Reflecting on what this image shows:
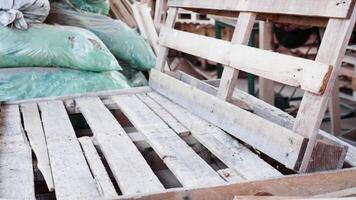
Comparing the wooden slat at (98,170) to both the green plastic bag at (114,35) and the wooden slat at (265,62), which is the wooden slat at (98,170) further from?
the green plastic bag at (114,35)

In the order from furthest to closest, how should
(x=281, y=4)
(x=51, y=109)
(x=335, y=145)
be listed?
1. (x=51, y=109)
2. (x=281, y=4)
3. (x=335, y=145)

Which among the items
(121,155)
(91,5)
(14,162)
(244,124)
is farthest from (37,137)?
(91,5)

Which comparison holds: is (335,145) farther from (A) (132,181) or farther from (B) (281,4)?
(A) (132,181)

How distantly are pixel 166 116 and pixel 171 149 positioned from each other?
19.0 inches

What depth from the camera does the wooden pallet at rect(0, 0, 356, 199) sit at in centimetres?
147

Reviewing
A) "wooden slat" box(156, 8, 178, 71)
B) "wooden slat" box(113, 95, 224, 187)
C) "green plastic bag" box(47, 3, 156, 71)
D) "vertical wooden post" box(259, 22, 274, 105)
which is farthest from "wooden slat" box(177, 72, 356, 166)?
"vertical wooden post" box(259, 22, 274, 105)

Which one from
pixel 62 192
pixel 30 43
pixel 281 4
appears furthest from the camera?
pixel 30 43

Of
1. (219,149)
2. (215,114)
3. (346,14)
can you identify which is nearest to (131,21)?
(215,114)

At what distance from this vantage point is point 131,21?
14.7ft

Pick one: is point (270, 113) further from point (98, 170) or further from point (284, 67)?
point (98, 170)

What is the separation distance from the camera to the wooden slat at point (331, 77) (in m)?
1.46

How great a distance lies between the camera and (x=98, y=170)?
1562mm

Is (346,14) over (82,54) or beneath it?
over

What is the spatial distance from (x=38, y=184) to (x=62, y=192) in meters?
0.33
